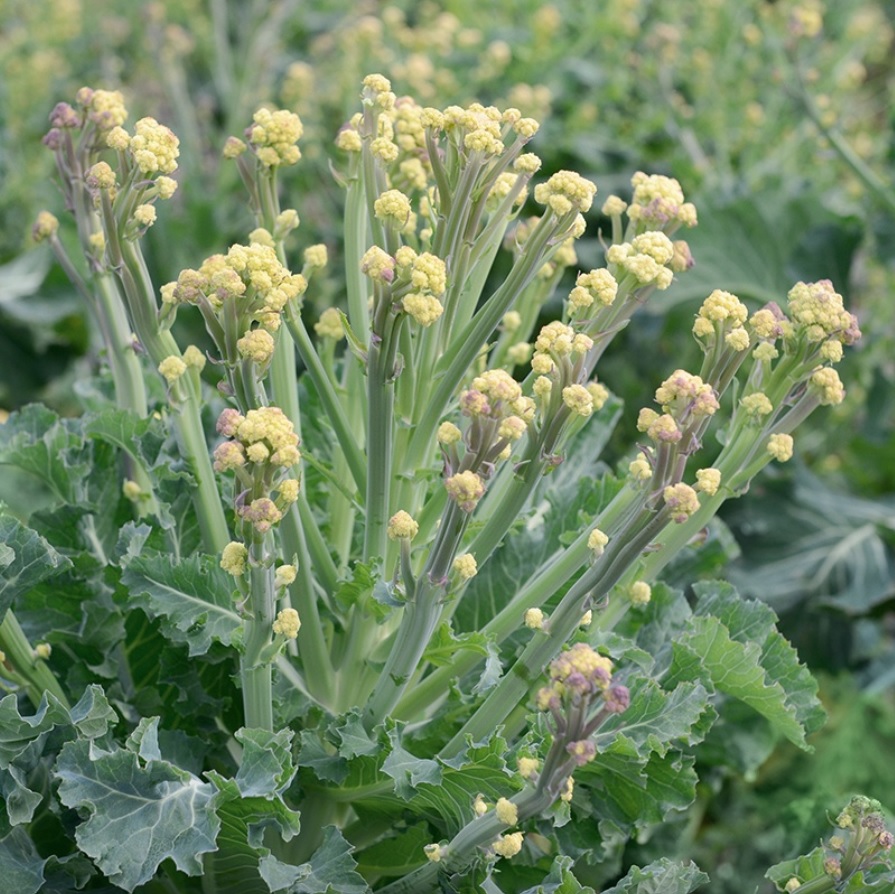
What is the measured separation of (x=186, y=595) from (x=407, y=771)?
19 cm

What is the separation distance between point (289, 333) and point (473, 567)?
0.26 metres

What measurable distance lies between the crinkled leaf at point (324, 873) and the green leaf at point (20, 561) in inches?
9.7

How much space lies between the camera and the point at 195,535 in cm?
95

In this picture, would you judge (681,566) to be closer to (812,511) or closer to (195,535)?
(195,535)

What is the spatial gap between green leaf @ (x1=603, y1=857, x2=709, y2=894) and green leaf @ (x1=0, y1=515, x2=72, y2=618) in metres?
0.44

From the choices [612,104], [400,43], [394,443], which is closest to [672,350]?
[612,104]

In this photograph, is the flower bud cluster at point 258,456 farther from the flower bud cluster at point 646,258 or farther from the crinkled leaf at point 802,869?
the crinkled leaf at point 802,869

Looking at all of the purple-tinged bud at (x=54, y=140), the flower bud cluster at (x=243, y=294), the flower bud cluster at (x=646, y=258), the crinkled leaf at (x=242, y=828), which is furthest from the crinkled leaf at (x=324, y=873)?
the purple-tinged bud at (x=54, y=140)

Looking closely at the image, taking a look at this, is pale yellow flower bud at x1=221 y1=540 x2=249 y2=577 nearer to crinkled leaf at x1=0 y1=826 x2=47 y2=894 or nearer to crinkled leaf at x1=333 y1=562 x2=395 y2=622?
crinkled leaf at x1=333 y1=562 x2=395 y2=622

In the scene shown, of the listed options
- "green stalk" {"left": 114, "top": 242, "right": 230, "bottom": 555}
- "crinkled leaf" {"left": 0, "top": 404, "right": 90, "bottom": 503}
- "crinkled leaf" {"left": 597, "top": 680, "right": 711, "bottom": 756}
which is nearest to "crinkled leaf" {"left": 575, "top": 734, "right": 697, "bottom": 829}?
"crinkled leaf" {"left": 597, "top": 680, "right": 711, "bottom": 756}

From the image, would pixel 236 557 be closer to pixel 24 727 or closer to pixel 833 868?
pixel 24 727

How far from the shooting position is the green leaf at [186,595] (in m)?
0.81

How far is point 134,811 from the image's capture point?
752 mm

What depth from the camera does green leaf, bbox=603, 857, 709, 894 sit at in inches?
30.5
